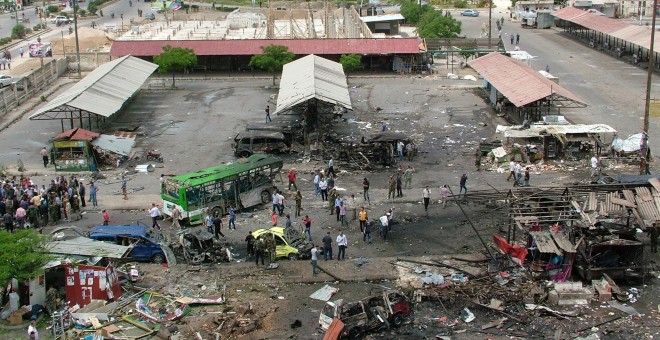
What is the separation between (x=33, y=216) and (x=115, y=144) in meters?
10.0

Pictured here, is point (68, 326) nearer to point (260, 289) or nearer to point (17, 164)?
point (260, 289)

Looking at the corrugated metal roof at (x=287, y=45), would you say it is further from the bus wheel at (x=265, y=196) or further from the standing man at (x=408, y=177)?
the bus wheel at (x=265, y=196)

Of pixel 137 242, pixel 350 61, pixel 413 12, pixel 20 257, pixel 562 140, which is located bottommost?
pixel 137 242

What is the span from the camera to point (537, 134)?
4169 cm

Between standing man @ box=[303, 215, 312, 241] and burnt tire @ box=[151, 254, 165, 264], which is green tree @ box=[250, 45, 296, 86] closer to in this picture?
standing man @ box=[303, 215, 312, 241]

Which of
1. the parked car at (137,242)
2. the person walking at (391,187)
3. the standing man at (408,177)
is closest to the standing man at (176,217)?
the parked car at (137,242)

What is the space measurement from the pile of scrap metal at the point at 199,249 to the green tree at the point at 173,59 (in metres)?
35.4

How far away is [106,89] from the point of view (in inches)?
1983

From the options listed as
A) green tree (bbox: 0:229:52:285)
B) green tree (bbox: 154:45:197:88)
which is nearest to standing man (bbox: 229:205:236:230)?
green tree (bbox: 0:229:52:285)

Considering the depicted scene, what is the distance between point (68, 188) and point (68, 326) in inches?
486

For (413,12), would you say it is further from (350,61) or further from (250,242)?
(250,242)

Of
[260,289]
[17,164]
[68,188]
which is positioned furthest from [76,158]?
[260,289]

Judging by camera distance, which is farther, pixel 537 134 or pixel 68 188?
pixel 537 134

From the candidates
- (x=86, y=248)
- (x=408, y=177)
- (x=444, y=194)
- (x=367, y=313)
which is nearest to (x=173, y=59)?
(x=408, y=177)
